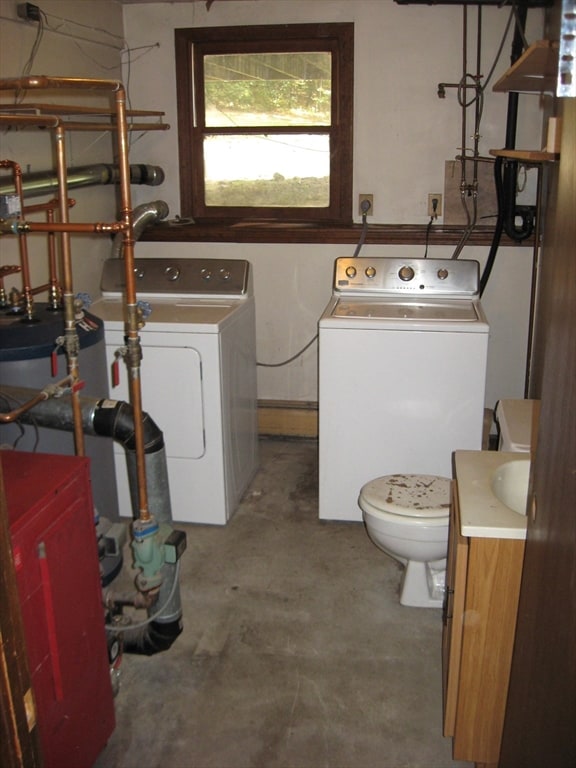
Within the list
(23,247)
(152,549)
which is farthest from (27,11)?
(152,549)

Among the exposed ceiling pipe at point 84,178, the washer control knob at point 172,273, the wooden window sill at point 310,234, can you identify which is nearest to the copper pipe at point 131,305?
the exposed ceiling pipe at point 84,178

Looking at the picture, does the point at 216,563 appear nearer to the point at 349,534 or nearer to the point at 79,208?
the point at 349,534

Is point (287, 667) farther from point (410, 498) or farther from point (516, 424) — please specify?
point (516, 424)

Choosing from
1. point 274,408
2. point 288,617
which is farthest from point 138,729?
point 274,408

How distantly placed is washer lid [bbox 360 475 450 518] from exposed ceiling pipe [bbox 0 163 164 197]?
58.2 inches

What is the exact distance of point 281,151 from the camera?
3883 mm

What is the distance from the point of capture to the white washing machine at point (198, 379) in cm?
300

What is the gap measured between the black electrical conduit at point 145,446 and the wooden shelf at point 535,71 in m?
1.48

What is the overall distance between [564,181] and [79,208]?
280cm

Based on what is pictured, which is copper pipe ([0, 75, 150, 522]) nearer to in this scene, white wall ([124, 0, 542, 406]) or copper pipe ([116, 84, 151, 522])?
copper pipe ([116, 84, 151, 522])

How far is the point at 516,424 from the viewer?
93.7 inches

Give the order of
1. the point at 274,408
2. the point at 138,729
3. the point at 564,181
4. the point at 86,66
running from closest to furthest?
the point at 564,181, the point at 138,729, the point at 86,66, the point at 274,408

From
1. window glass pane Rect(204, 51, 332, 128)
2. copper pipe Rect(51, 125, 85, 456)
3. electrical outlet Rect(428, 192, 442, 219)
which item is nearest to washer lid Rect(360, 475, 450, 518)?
copper pipe Rect(51, 125, 85, 456)

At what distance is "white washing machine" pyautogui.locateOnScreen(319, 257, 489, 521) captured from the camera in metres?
2.93
